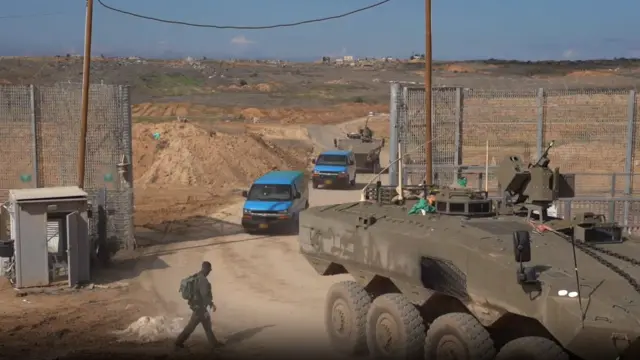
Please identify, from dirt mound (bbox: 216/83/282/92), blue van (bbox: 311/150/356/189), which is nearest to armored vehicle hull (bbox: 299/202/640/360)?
blue van (bbox: 311/150/356/189)

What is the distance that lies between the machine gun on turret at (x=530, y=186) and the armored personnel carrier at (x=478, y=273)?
16mm

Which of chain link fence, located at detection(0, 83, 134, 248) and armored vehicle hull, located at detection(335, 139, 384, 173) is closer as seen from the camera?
chain link fence, located at detection(0, 83, 134, 248)

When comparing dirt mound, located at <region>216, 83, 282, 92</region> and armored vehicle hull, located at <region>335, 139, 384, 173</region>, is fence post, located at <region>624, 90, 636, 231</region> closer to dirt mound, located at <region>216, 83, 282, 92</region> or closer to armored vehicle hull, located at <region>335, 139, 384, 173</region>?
armored vehicle hull, located at <region>335, 139, 384, 173</region>

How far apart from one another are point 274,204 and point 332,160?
9672 millimetres

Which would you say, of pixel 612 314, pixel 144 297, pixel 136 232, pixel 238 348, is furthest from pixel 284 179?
pixel 612 314

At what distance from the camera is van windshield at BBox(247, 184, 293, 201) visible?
74.3 ft

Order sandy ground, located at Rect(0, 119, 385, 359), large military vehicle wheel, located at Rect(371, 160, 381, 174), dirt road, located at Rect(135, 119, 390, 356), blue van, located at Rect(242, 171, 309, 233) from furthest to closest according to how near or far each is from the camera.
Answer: large military vehicle wheel, located at Rect(371, 160, 381, 174) → blue van, located at Rect(242, 171, 309, 233) → dirt road, located at Rect(135, 119, 390, 356) → sandy ground, located at Rect(0, 119, 385, 359)

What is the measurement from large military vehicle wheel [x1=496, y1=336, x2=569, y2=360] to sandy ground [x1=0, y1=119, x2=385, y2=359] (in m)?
3.58

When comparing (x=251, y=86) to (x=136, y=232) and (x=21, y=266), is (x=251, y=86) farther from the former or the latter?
(x=21, y=266)

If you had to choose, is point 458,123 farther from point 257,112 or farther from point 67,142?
point 257,112

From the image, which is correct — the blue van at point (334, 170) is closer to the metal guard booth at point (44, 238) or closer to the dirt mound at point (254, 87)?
the metal guard booth at point (44, 238)

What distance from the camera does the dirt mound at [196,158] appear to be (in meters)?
32.3

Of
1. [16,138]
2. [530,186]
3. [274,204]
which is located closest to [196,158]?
[274,204]

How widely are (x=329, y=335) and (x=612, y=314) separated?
509 cm
